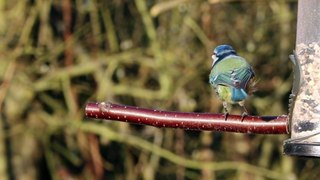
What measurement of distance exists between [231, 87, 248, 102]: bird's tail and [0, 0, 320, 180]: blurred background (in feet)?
9.26

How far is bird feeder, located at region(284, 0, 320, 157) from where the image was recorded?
3.60 metres

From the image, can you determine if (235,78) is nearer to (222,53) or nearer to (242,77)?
(242,77)

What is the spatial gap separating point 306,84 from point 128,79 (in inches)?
139

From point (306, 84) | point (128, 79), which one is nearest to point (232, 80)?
point (306, 84)

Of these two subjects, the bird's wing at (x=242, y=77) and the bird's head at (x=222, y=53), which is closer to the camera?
the bird's wing at (x=242, y=77)

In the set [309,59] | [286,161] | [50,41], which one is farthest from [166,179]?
[309,59]

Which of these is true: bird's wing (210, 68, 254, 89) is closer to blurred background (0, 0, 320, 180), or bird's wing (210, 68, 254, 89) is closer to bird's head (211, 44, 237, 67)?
bird's head (211, 44, 237, 67)

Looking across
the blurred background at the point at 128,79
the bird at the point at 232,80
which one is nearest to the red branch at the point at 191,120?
the bird at the point at 232,80

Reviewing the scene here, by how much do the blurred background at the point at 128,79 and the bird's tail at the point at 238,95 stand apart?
9.26ft

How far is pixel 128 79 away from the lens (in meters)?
7.20

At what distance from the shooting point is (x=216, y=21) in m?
7.12

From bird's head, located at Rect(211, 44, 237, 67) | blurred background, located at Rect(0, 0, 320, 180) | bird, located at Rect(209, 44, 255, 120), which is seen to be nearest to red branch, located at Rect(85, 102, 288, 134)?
bird, located at Rect(209, 44, 255, 120)

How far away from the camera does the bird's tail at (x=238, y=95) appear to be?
142 inches

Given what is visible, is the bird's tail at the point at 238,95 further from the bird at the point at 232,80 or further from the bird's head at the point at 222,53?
the bird's head at the point at 222,53
